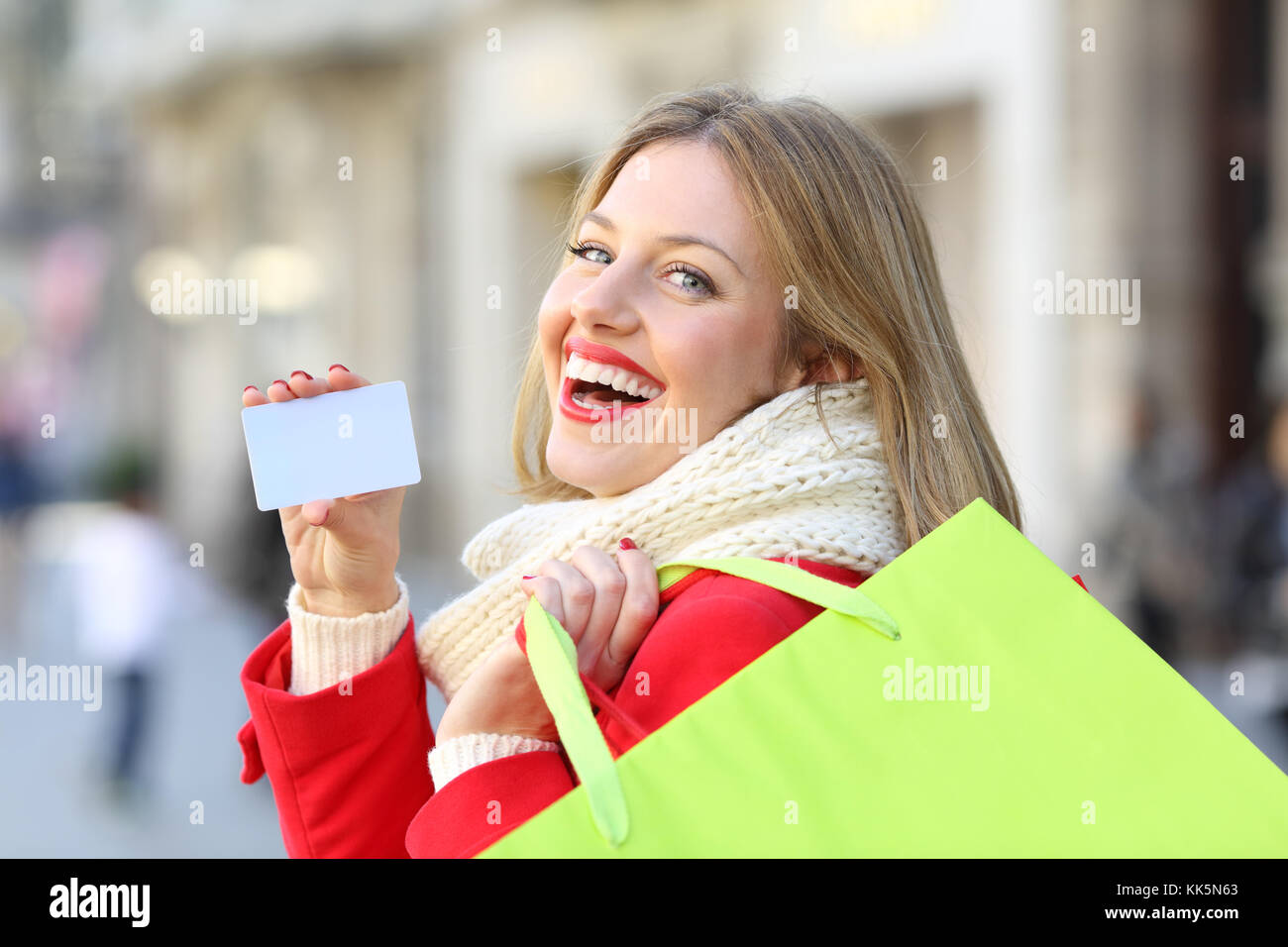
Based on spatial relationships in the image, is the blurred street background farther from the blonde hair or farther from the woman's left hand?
the woman's left hand

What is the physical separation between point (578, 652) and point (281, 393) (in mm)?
553

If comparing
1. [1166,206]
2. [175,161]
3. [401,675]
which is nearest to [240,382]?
[175,161]

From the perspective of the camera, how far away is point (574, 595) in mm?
1591

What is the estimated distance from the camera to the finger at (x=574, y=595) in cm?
158

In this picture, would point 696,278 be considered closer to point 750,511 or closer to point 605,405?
point 605,405

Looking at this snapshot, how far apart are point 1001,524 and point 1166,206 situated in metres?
9.82

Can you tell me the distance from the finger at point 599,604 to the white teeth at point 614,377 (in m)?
0.31

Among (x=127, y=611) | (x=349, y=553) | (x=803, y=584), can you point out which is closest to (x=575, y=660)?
(x=803, y=584)

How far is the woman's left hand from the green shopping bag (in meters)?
0.09

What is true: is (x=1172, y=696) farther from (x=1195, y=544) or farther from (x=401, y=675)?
(x=1195, y=544)

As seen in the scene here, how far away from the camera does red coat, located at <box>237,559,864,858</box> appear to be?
4.89 ft

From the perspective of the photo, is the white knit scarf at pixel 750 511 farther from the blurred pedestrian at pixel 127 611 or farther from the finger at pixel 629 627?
the blurred pedestrian at pixel 127 611

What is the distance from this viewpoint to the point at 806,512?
1.72 m
